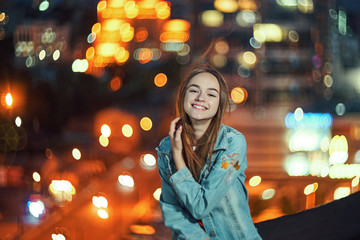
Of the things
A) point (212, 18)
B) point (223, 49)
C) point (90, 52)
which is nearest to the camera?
point (223, 49)

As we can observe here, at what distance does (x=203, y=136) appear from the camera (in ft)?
4.14

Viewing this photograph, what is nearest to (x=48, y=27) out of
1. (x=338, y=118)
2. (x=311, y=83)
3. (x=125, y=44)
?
(x=125, y=44)

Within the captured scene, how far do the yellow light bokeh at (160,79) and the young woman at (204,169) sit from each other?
519cm

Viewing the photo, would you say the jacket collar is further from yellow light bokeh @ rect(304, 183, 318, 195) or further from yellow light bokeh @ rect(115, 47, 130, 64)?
yellow light bokeh @ rect(115, 47, 130, 64)

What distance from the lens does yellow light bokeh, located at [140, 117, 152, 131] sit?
6453 millimetres

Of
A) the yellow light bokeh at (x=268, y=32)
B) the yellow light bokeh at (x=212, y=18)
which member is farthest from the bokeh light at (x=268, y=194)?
the yellow light bokeh at (x=212, y=18)

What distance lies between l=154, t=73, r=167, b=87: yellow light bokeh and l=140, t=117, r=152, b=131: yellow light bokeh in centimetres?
51

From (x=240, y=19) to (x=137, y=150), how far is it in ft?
6.92

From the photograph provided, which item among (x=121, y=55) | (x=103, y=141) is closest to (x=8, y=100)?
(x=103, y=141)

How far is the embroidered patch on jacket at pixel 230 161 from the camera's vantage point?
3.84ft

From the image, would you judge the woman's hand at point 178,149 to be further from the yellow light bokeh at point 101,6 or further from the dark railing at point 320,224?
the yellow light bokeh at point 101,6

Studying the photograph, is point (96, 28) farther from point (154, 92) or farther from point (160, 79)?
point (154, 92)

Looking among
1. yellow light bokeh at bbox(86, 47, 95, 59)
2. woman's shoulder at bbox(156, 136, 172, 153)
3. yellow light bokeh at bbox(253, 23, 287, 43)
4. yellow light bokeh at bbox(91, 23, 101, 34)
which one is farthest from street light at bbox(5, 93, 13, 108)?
woman's shoulder at bbox(156, 136, 172, 153)

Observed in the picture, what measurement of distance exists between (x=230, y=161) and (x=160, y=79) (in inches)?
213
